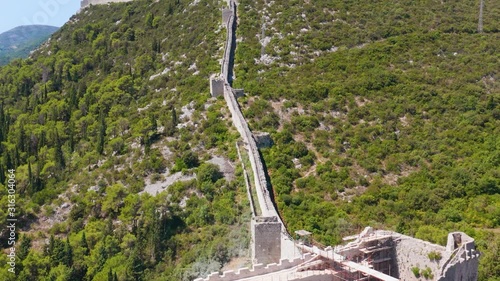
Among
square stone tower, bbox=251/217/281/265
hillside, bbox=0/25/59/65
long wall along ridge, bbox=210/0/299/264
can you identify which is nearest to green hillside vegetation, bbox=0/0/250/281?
long wall along ridge, bbox=210/0/299/264

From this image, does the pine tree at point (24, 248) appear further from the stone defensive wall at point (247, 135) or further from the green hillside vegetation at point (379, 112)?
the green hillside vegetation at point (379, 112)

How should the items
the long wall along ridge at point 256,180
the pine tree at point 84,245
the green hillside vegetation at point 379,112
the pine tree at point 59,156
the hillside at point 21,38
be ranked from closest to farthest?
the long wall along ridge at point 256,180 → the green hillside vegetation at point 379,112 → the pine tree at point 84,245 → the pine tree at point 59,156 → the hillside at point 21,38

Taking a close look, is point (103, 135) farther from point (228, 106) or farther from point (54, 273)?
point (54, 273)

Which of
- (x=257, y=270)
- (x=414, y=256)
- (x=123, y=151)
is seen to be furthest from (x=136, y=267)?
(x=414, y=256)

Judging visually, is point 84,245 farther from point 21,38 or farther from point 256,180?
point 21,38

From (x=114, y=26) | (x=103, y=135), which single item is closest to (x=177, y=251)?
(x=103, y=135)

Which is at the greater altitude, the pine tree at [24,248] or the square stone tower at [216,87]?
the square stone tower at [216,87]

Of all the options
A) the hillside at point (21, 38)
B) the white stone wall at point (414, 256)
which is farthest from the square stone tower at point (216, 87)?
the hillside at point (21, 38)
